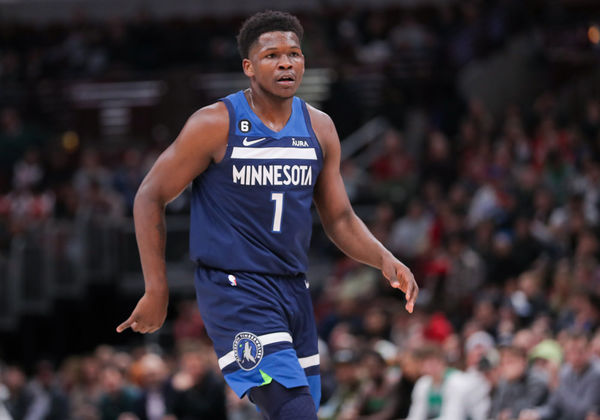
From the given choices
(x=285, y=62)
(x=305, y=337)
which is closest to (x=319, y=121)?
(x=285, y=62)

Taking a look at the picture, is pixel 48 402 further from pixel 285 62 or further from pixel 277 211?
pixel 285 62

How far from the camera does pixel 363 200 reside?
15.2 m

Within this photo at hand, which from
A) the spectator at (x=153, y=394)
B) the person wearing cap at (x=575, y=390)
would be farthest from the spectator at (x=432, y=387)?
the spectator at (x=153, y=394)

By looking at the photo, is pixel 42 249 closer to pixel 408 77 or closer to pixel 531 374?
pixel 408 77

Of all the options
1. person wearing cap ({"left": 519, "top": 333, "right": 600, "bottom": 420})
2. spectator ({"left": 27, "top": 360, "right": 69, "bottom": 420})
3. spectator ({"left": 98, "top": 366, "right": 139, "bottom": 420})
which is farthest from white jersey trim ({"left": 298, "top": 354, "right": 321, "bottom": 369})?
spectator ({"left": 27, "top": 360, "right": 69, "bottom": 420})

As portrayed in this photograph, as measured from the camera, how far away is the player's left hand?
452 centimetres

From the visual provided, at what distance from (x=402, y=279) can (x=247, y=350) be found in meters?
0.74

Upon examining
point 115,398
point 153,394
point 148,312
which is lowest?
point 115,398

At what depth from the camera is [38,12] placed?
2264 cm

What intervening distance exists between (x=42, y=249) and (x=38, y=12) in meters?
9.71

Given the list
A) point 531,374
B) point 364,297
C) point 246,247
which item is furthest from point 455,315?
point 246,247

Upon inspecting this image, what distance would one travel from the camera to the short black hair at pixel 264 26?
4.65 m

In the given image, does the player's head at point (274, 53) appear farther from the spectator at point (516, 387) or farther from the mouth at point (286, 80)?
the spectator at point (516, 387)

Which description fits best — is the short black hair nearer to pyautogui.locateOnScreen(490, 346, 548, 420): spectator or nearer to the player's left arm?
the player's left arm
